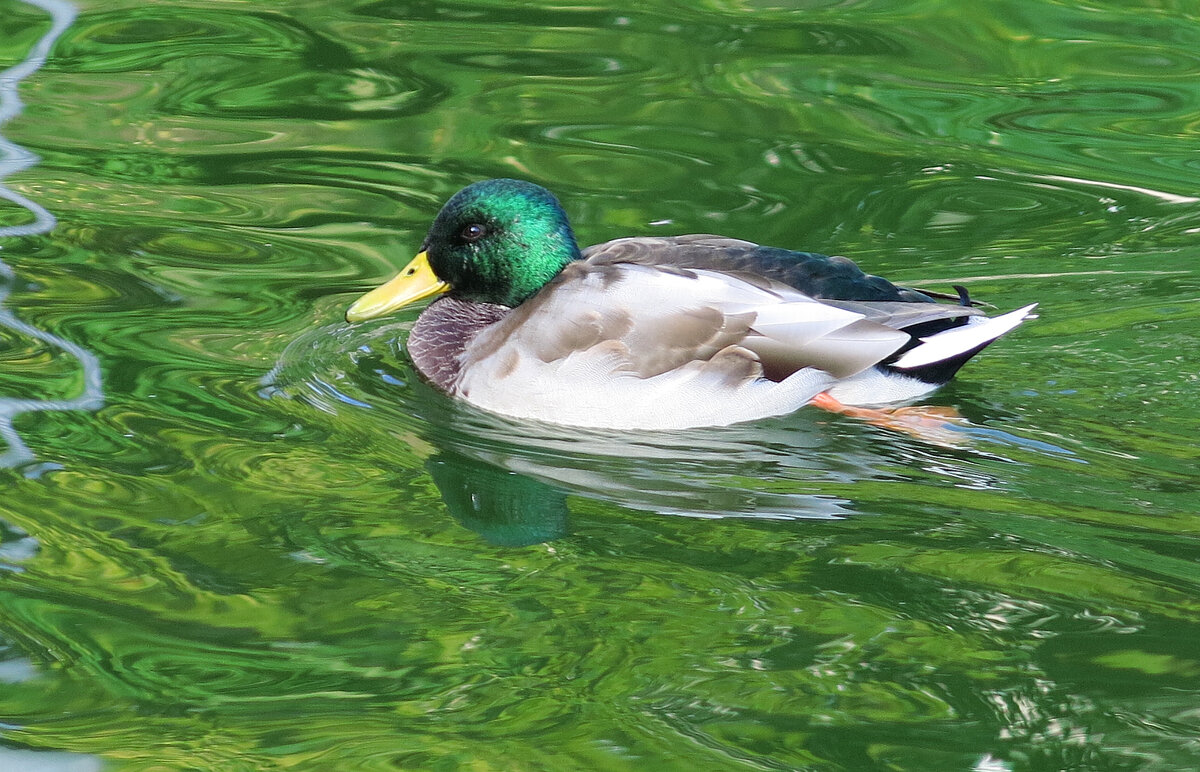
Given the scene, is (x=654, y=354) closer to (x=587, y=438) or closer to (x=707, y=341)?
(x=707, y=341)

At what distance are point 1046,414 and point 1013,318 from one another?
38 centimetres

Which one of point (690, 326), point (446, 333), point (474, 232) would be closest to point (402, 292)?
point (446, 333)

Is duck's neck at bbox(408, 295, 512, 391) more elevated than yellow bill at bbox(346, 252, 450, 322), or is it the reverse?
yellow bill at bbox(346, 252, 450, 322)

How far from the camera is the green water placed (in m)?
4.00

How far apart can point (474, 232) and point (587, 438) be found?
1.12 meters

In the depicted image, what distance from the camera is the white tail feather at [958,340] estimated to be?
5895 millimetres

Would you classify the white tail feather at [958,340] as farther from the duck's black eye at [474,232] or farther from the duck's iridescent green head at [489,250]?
the duck's black eye at [474,232]

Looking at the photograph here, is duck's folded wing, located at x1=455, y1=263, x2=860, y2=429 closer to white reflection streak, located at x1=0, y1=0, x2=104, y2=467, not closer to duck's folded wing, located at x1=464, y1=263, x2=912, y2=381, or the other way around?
duck's folded wing, located at x1=464, y1=263, x2=912, y2=381

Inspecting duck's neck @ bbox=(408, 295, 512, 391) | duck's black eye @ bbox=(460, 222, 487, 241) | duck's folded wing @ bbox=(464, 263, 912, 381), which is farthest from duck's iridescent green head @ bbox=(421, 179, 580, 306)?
duck's folded wing @ bbox=(464, 263, 912, 381)

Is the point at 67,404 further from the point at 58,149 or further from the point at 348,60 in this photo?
the point at 348,60

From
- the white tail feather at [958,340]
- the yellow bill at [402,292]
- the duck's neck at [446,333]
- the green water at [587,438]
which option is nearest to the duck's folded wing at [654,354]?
the green water at [587,438]

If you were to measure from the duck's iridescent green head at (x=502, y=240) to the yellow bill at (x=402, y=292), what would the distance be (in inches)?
2.3

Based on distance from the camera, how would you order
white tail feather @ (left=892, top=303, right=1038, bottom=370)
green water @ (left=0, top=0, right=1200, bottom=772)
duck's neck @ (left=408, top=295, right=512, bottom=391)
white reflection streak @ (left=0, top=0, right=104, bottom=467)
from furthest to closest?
duck's neck @ (left=408, top=295, right=512, bottom=391) < white tail feather @ (left=892, top=303, right=1038, bottom=370) < white reflection streak @ (left=0, top=0, right=104, bottom=467) < green water @ (left=0, top=0, right=1200, bottom=772)

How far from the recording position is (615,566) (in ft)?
15.4
